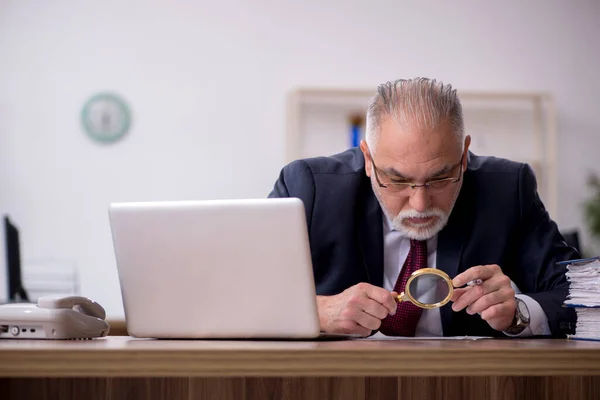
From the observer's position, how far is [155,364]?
3.50 ft

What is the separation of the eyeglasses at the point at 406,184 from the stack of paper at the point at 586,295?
43 centimetres

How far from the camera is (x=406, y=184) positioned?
6.52 ft

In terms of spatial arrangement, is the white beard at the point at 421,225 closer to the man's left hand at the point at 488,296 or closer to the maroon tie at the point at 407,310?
→ the maroon tie at the point at 407,310

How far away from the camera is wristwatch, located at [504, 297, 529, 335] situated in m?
1.73

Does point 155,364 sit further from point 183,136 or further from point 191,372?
point 183,136

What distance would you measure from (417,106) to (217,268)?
0.83 m

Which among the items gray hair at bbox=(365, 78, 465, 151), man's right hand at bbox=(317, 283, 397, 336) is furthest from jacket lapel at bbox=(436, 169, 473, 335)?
man's right hand at bbox=(317, 283, 397, 336)

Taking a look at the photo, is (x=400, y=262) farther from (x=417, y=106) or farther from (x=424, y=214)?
(x=417, y=106)

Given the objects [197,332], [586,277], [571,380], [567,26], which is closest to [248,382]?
[197,332]

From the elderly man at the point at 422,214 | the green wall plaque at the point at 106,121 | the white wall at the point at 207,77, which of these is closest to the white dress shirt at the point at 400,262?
the elderly man at the point at 422,214

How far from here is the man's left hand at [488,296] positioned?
1.60 m

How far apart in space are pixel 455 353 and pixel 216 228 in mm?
475

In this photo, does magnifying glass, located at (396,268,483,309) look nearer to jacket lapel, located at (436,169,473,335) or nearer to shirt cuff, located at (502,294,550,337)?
shirt cuff, located at (502,294,550,337)

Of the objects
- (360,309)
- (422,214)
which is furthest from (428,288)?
(422,214)
